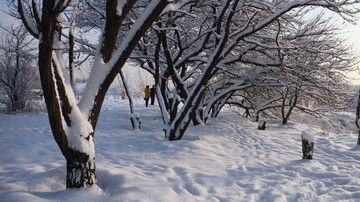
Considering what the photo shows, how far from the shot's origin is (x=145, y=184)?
120 inches

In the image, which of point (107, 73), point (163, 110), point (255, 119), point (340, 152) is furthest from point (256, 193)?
point (255, 119)

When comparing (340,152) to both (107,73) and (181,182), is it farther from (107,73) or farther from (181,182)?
(107,73)

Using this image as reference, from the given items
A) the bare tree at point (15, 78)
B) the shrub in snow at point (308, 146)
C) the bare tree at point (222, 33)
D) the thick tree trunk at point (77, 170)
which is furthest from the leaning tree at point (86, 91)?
the bare tree at point (15, 78)

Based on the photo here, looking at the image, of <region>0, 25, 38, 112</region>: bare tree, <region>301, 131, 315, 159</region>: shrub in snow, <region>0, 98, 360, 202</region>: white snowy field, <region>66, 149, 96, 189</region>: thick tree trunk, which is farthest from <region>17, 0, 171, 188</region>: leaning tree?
<region>0, 25, 38, 112</region>: bare tree

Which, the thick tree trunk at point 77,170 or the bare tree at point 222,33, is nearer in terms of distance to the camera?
the thick tree trunk at point 77,170

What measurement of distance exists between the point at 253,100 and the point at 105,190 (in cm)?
912

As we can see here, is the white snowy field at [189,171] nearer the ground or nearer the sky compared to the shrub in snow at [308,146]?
nearer the ground

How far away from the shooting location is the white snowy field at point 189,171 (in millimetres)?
2846

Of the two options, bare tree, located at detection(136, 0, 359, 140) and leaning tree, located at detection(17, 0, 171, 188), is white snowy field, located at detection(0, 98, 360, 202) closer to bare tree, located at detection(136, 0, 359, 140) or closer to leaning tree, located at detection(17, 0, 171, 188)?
leaning tree, located at detection(17, 0, 171, 188)

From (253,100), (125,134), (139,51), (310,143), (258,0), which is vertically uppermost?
(258,0)

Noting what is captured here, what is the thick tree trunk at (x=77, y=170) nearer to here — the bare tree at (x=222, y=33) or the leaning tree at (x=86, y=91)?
the leaning tree at (x=86, y=91)

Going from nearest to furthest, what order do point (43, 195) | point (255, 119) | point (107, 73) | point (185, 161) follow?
1. point (43, 195)
2. point (107, 73)
3. point (185, 161)
4. point (255, 119)

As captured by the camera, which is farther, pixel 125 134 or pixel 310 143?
pixel 125 134

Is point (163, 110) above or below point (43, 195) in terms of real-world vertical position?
above
